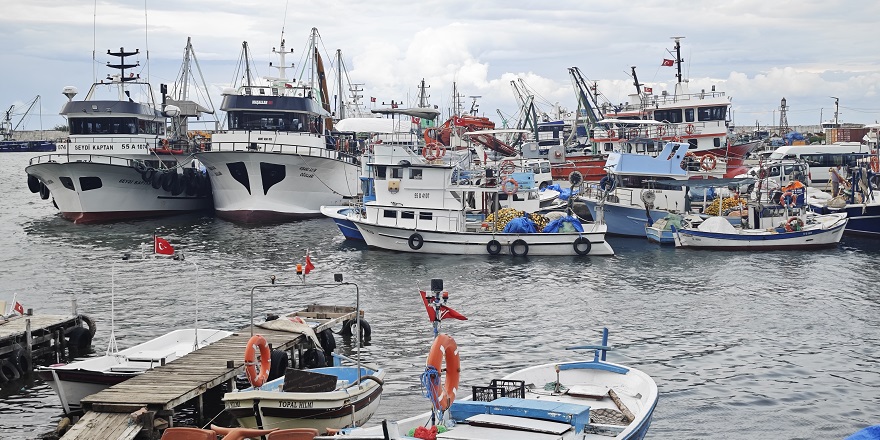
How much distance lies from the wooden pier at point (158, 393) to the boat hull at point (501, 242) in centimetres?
2102

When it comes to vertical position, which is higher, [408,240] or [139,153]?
[139,153]

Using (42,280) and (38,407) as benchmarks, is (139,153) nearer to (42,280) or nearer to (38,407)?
(42,280)

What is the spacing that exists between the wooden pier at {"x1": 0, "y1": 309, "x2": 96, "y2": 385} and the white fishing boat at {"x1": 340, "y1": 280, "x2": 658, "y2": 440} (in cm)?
1210

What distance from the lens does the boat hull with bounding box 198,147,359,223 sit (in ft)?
193

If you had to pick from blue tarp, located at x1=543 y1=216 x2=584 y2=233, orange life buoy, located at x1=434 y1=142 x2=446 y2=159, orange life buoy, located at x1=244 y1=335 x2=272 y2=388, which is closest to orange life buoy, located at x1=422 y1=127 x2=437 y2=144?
orange life buoy, located at x1=434 y1=142 x2=446 y2=159

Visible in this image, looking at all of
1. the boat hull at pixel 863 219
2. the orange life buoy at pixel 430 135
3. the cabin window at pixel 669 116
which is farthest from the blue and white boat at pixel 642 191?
the cabin window at pixel 669 116

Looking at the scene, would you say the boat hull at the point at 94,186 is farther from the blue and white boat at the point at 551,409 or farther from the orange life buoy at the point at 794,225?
the blue and white boat at the point at 551,409

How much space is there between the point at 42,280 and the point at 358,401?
25.1 metres

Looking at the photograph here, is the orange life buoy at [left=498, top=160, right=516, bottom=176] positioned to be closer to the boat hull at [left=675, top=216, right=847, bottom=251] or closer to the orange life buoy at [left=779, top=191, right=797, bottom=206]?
the boat hull at [left=675, top=216, right=847, bottom=251]

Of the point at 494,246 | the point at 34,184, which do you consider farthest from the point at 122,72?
the point at 494,246

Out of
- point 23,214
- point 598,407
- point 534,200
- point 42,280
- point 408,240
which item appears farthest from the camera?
point 23,214

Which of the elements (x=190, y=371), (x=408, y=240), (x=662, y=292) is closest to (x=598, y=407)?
(x=190, y=371)

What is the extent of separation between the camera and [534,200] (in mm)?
52625

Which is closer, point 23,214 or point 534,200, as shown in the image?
point 534,200
